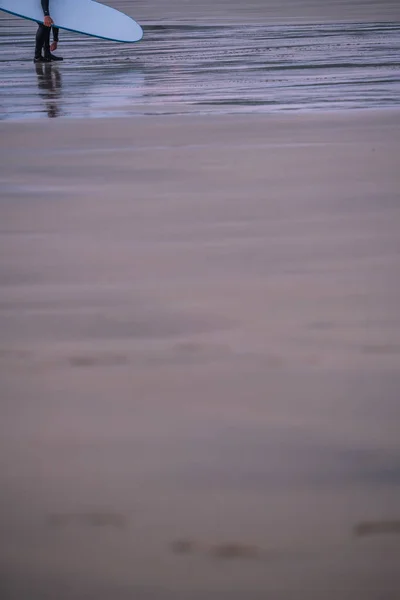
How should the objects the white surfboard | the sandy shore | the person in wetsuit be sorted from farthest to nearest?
1. the white surfboard
2. the person in wetsuit
3. the sandy shore

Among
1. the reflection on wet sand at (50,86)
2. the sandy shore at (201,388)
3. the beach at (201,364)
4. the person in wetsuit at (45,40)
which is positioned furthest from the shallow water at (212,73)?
the sandy shore at (201,388)

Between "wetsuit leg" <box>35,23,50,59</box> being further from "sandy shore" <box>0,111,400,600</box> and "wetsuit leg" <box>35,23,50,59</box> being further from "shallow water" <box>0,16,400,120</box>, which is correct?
"sandy shore" <box>0,111,400,600</box>

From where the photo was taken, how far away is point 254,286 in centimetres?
207

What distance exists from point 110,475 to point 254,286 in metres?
0.87

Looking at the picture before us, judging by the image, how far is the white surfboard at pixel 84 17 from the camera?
8172mm

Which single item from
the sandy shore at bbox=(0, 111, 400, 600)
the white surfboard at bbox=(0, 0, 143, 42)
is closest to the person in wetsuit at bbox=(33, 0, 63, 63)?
the white surfboard at bbox=(0, 0, 143, 42)

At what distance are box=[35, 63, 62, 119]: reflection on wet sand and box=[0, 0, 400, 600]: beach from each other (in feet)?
3.08

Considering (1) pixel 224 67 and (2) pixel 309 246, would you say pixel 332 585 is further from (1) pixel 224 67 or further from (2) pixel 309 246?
(1) pixel 224 67

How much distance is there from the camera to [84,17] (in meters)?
8.59

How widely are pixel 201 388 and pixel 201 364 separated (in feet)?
0.36

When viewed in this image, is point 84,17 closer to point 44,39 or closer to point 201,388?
point 44,39

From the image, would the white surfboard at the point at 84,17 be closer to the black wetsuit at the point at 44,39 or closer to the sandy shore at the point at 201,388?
the black wetsuit at the point at 44,39

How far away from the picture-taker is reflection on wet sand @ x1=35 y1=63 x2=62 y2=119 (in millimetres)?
4938

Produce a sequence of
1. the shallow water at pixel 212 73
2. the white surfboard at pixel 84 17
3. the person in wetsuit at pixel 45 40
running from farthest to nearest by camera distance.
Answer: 1. the white surfboard at pixel 84 17
2. the person in wetsuit at pixel 45 40
3. the shallow water at pixel 212 73
